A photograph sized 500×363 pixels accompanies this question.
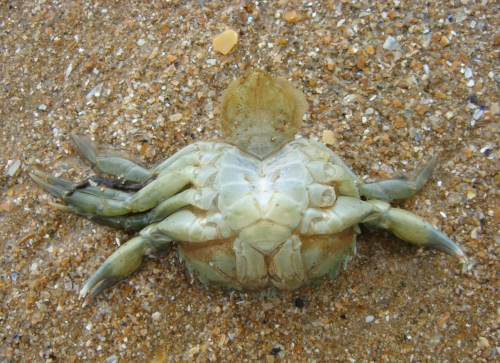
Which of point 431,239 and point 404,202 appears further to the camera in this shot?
point 404,202

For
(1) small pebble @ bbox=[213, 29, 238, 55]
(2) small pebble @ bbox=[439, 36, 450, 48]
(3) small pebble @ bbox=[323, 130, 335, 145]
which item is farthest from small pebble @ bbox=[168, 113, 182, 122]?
(2) small pebble @ bbox=[439, 36, 450, 48]

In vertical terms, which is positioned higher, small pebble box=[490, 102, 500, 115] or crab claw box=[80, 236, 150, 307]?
small pebble box=[490, 102, 500, 115]

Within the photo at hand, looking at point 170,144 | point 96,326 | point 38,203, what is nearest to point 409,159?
point 170,144

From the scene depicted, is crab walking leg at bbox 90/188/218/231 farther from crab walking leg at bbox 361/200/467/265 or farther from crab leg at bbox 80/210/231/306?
crab walking leg at bbox 361/200/467/265

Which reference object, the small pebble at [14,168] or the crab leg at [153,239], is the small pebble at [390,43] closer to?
the crab leg at [153,239]


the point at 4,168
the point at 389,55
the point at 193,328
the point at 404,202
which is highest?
the point at 389,55

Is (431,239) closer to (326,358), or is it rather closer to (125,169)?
(326,358)

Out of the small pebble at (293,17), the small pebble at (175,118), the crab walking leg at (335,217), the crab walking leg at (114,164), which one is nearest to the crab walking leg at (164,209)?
the crab walking leg at (114,164)

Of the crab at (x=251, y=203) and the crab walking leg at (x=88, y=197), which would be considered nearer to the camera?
the crab at (x=251, y=203)
